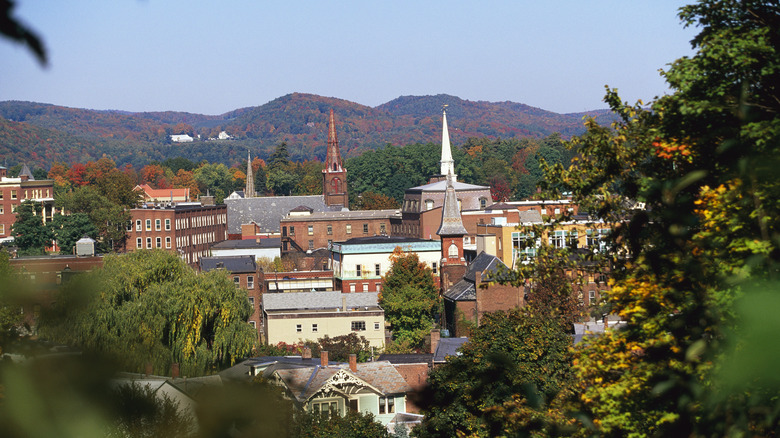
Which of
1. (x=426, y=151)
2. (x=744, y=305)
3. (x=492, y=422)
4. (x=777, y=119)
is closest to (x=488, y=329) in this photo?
(x=492, y=422)

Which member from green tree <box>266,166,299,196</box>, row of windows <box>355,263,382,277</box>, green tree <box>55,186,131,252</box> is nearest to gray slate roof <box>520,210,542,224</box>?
row of windows <box>355,263,382,277</box>

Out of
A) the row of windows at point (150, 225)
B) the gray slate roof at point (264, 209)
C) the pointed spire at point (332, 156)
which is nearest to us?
the row of windows at point (150, 225)

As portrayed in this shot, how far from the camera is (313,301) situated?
56.8 m

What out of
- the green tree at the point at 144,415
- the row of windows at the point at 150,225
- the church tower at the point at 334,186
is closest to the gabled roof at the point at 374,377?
the green tree at the point at 144,415

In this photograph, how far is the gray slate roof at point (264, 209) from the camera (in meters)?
113

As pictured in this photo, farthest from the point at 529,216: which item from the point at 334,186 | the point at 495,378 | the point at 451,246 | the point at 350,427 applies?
the point at 334,186

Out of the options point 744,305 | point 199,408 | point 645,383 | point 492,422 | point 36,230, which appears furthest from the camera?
point 36,230

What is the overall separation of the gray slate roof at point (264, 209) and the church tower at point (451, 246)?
45571mm

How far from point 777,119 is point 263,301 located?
165 feet

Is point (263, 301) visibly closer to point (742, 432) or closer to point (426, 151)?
point (742, 432)

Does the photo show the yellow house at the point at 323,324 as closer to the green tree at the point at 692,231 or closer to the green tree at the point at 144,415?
the green tree at the point at 692,231

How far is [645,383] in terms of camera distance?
9461 millimetres

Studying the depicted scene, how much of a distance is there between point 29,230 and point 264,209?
37169mm

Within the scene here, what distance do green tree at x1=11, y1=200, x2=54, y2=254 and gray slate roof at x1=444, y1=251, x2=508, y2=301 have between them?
1602 inches
